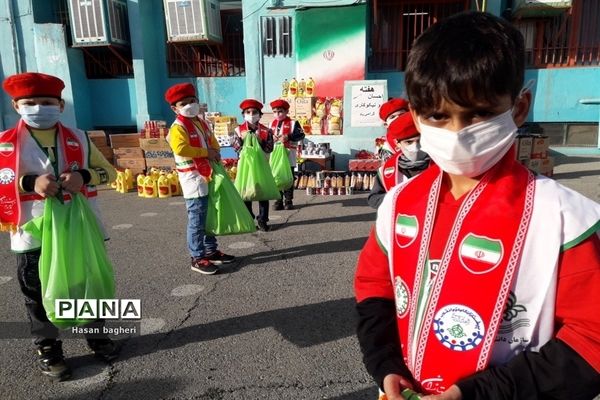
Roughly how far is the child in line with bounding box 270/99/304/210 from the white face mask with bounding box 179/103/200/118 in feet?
9.38

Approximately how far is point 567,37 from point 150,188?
10962mm

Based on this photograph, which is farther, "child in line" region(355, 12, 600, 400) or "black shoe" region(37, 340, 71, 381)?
"black shoe" region(37, 340, 71, 381)

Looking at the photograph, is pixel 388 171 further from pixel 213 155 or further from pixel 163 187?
pixel 163 187

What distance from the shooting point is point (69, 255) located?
8.27 feet

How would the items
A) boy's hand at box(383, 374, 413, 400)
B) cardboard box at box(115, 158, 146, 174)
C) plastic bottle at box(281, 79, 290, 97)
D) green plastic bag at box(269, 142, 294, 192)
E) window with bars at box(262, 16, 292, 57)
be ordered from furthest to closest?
window with bars at box(262, 16, 292, 57) → plastic bottle at box(281, 79, 290, 97) → cardboard box at box(115, 158, 146, 174) → green plastic bag at box(269, 142, 294, 192) → boy's hand at box(383, 374, 413, 400)

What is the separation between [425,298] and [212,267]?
11.1ft

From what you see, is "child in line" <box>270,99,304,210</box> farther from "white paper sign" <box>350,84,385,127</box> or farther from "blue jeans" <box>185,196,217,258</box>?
→ "blue jeans" <box>185,196,217,258</box>

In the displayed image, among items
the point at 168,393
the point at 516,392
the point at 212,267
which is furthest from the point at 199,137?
the point at 516,392

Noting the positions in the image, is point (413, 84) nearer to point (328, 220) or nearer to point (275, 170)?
point (328, 220)

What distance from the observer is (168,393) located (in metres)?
2.48

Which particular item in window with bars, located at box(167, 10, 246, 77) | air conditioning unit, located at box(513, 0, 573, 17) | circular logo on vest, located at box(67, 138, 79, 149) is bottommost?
circular logo on vest, located at box(67, 138, 79, 149)

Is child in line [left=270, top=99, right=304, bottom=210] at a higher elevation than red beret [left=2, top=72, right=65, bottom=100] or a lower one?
lower

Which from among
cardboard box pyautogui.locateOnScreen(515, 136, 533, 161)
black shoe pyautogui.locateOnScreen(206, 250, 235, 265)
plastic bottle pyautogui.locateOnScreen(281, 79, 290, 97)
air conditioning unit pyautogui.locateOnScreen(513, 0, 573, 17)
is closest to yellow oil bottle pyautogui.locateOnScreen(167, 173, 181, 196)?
plastic bottle pyautogui.locateOnScreen(281, 79, 290, 97)

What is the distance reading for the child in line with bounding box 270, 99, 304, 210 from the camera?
6988mm
